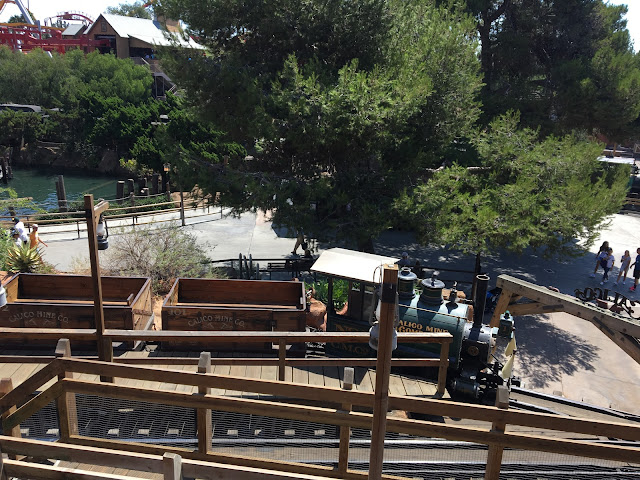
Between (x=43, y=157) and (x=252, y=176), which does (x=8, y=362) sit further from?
(x=43, y=157)

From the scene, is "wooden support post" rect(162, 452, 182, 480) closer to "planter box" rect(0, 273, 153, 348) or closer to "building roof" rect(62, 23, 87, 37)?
"planter box" rect(0, 273, 153, 348)

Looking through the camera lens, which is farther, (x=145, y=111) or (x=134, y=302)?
(x=145, y=111)

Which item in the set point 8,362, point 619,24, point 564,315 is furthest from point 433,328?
point 619,24

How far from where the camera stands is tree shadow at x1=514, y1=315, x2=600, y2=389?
1256 centimetres

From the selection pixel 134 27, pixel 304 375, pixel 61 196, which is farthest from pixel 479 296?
pixel 134 27

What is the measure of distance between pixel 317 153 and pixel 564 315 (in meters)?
9.58

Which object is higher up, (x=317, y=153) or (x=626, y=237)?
(x=317, y=153)

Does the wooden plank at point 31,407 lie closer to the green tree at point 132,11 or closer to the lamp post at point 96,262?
the lamp post at point 96,262

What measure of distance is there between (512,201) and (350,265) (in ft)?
24.8

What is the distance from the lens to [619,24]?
88.0 ft

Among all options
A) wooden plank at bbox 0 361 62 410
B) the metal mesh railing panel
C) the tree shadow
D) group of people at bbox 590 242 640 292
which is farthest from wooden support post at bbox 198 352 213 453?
group of people at bbox 590 242 640 292

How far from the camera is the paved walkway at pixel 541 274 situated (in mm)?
12234

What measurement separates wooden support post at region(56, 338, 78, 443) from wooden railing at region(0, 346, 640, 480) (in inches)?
0.4

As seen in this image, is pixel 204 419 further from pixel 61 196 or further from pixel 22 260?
pixel 61 196
